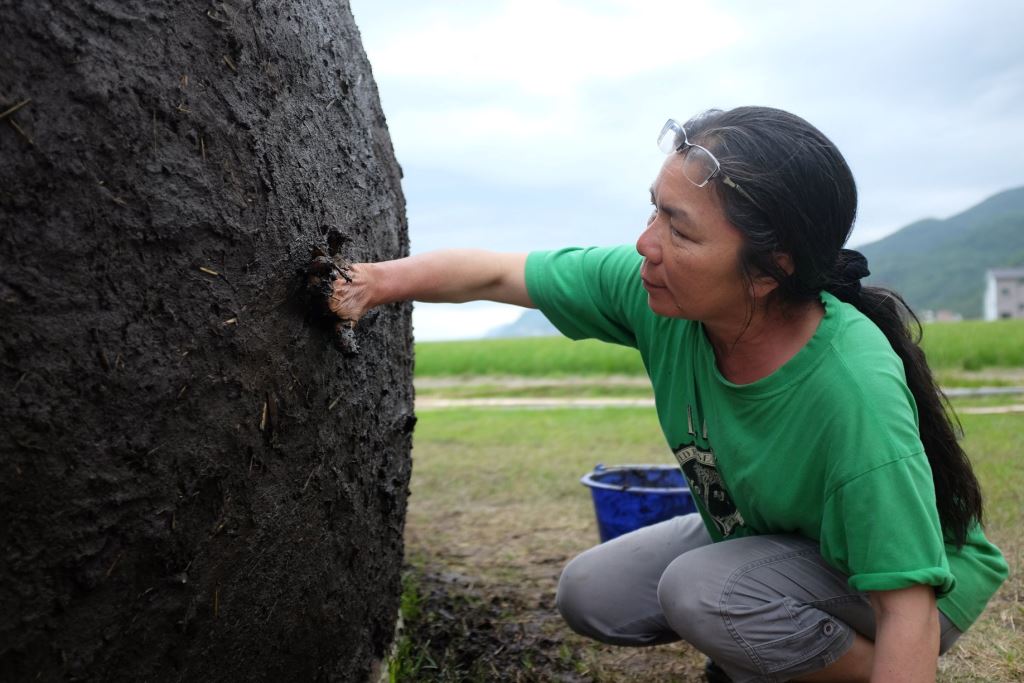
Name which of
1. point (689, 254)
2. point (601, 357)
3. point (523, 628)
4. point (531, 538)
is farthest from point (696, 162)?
point (601, 357)

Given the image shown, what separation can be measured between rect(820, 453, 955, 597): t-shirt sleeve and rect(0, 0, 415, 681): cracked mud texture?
3.11ft

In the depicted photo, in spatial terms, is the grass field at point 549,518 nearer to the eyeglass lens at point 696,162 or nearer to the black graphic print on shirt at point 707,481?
the black graphic print on shirt at point 707,481

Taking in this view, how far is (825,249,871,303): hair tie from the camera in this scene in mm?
1865

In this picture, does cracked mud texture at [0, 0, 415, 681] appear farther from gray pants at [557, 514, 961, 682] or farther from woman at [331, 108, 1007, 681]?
gray pants at [557, 514, 961, 682]

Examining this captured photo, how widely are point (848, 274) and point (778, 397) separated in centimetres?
30

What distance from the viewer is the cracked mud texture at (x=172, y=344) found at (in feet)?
4.30

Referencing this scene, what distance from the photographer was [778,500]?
1884 millimetres

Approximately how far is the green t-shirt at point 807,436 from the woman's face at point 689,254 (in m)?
0.19

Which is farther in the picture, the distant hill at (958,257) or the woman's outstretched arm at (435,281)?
the distant hill at (958,257)

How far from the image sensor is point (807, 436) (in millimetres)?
1772

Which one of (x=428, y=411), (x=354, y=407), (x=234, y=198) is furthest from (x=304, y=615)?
(x=428, y=411)

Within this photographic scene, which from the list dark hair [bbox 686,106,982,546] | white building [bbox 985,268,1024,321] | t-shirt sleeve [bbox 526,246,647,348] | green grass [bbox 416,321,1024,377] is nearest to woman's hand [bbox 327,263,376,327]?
t-shirt sleeve [bbox 526,246,647,348]

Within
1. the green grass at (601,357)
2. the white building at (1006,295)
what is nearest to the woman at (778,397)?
the green grass at (601,357)

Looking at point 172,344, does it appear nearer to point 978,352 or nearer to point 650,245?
point 650,245
